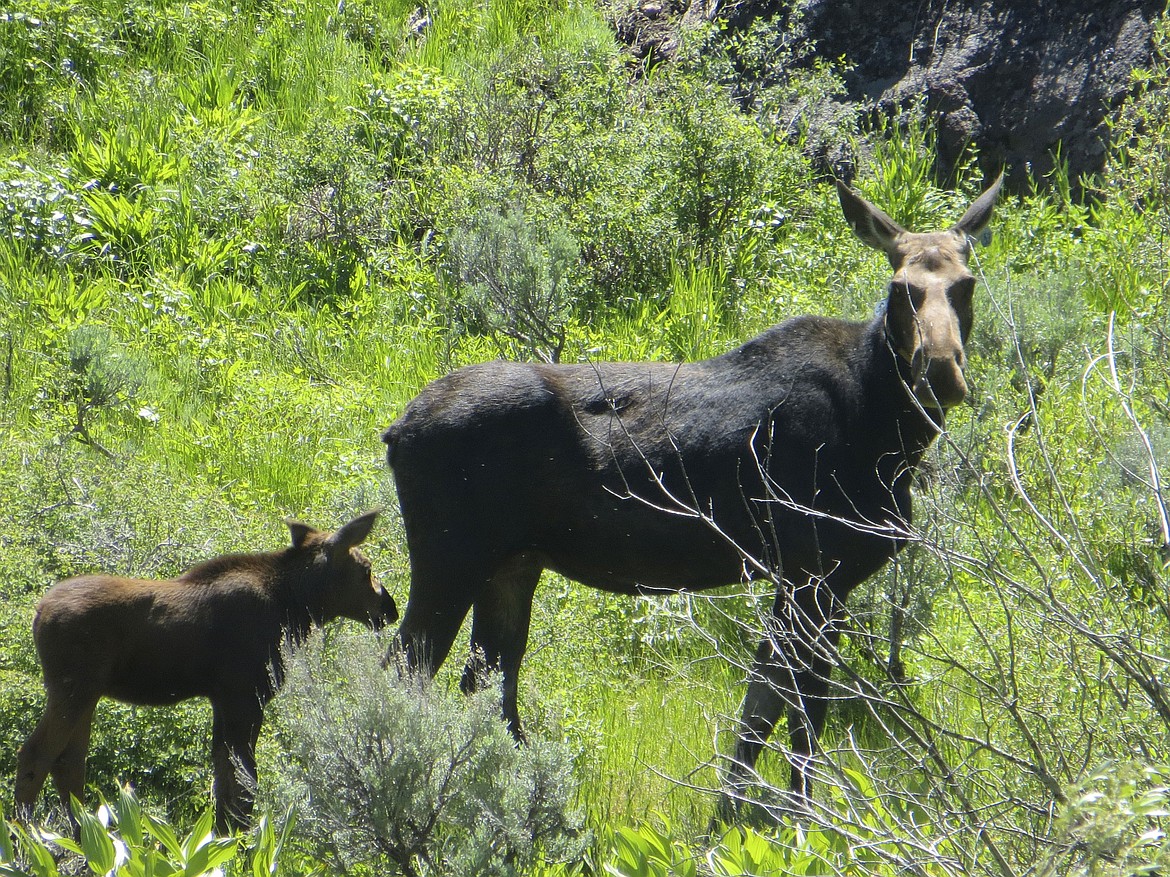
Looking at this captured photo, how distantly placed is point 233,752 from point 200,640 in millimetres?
536

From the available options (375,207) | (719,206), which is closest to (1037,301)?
(719,206)

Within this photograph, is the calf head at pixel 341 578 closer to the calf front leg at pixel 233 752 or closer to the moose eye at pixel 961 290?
the calf front leg at pixel 233 752

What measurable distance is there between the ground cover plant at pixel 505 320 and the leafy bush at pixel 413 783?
2.2 inches

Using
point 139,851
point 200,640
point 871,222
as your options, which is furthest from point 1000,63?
point 139,851

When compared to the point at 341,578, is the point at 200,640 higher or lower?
lower

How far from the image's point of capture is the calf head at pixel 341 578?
602 centimetres

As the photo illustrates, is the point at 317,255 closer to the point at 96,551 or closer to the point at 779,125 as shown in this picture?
the point at 779,125

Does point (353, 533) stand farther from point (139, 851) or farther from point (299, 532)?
point (139, 851)

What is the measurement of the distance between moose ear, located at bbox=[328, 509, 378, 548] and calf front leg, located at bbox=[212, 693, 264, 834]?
766 millimetres

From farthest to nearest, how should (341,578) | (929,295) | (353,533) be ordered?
(341,578) < (353,533) < (929,295)

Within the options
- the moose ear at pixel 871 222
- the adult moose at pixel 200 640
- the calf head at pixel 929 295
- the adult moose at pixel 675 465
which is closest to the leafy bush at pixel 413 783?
the adult moose at pixel 200 640

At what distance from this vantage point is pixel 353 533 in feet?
19.6

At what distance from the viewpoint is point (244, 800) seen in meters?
5.59

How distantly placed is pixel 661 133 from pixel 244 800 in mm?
6919
